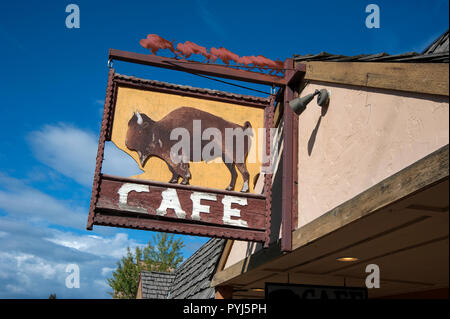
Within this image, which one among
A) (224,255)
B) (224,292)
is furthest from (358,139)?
(224,292)

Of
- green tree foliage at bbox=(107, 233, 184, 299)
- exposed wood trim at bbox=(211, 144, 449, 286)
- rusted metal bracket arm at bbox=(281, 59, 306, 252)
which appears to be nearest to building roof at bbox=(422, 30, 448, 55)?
exposed wood trim at bbox=(211, 144, 449, 286)

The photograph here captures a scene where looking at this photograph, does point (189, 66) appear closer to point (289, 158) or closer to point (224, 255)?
point (289, 158)

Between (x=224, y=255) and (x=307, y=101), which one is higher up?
(x=307, y=101)

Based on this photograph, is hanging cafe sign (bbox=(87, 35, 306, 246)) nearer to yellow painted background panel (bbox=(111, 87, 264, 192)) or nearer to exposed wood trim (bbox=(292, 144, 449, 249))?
yellow painted background panel (bbox=(111, 87, 264, 192))

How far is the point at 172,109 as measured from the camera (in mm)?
6039

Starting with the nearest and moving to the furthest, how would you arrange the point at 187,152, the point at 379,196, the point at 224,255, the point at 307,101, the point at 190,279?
the point at 379,196 → the point at 307,101 → the point at 187,152 → the point at 224,255 → the point at 190,279

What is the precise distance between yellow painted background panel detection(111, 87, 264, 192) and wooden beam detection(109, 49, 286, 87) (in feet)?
1.24

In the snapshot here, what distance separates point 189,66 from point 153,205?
1934mm

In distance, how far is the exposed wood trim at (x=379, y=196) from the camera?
3229 millimetres

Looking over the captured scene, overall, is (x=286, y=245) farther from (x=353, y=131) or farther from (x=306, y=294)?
(x=353, y=131)

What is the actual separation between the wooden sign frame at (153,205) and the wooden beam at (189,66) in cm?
25

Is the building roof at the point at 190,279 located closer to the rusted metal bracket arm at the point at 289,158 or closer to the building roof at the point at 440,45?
the rusted metal bracket arm at the point at 289,158

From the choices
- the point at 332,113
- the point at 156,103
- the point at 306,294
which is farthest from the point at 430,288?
the point at 156,103
